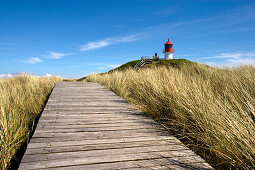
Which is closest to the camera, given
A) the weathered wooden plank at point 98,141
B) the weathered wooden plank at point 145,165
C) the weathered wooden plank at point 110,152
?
the weathered wooden plank at point 145,165

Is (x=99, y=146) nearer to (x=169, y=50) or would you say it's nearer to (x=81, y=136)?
(x=81, y=136)

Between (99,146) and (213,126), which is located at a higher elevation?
(213,126)

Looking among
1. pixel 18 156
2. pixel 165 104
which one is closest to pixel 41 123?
pixel 18 156

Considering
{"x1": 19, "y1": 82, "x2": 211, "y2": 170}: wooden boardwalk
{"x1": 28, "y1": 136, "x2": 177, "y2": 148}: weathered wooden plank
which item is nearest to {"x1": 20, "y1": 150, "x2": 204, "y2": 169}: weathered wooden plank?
{"x1": 19, "y1": 82, "x2": 211, "y2": 170}: wooden boardwalk

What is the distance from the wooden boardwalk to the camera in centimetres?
161

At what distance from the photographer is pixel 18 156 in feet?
7.56

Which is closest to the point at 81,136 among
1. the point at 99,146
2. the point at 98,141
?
the point at 98,141

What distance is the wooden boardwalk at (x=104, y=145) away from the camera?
1.61 metres

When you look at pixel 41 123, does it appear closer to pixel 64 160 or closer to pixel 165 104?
pixel 64 160

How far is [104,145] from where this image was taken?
6.43 ft

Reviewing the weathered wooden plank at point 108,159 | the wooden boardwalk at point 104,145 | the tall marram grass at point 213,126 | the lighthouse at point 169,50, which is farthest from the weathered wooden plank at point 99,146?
the lighthouse at point 169,50

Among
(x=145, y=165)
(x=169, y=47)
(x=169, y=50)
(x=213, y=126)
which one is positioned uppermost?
(x=169, y=47)

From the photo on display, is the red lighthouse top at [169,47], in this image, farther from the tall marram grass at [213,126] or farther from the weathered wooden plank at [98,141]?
the weathered wooden plank at [98,141]

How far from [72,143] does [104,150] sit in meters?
0.43
